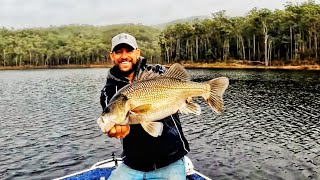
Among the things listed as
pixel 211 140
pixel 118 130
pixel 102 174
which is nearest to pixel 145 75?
pixel 118 130

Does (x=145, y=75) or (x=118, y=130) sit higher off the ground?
(x=145, y=75)

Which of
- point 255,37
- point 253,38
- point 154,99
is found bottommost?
point 154,99

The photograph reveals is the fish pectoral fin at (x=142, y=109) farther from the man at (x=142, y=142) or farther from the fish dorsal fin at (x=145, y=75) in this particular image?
the man at (x=142, y=142)

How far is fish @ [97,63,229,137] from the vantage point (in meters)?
5.02

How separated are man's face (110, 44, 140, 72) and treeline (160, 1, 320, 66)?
311 ft

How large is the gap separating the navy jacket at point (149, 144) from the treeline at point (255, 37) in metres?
94.4

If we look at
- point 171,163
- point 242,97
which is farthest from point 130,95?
point 242,97

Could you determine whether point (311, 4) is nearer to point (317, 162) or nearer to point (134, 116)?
point (317, 162)

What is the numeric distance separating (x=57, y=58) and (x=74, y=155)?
178775 millimetres

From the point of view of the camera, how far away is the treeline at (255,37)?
97562mm

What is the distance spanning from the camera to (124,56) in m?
6.11

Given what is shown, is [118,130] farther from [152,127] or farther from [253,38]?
[253,38]

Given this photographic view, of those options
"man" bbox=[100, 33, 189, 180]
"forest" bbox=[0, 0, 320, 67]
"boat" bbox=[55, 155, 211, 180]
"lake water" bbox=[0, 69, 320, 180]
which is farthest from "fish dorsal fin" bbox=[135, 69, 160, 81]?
"forest" bbox=[0, 0, 320, 67]

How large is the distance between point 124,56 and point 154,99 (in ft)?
3.94
